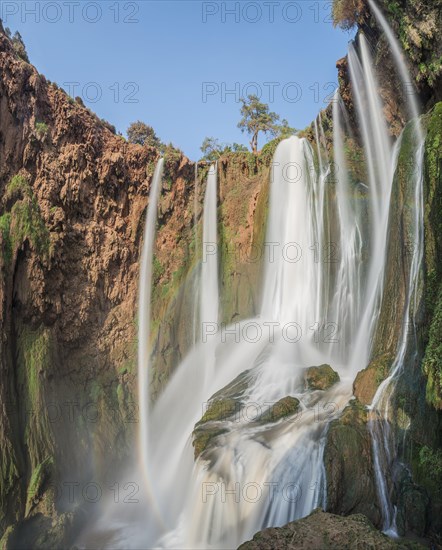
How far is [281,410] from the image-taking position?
29.0ft

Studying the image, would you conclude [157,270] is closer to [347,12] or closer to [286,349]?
[286,349]

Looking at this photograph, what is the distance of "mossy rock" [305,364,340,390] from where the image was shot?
31.5 feet

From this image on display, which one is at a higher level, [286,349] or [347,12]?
[347,12]

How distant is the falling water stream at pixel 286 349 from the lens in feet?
24.2

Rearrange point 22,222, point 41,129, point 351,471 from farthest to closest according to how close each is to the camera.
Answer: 1. point 41,129
2. point 22,222
3. point 351,471

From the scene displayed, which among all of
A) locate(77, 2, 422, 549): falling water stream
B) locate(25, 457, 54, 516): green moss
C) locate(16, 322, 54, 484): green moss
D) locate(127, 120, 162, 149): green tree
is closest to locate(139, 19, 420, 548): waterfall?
locate(77, 2, 422, 549): falling water stream

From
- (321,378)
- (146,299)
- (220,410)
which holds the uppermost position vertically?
(146,299)

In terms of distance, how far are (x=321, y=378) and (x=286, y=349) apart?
260cm

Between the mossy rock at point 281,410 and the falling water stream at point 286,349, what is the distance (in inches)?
6.2

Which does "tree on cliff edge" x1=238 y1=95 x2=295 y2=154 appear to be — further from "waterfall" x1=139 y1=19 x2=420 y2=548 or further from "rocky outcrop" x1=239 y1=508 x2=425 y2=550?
"rocky outcrop" x1=239 y1=508 x2=425 y2=550

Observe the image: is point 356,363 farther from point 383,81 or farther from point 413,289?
point 383,81

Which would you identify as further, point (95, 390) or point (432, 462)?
point (95, 390)

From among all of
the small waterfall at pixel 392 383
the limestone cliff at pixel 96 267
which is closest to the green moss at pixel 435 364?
the limestone cliff at pixel 96 267

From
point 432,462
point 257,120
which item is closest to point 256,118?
point 257,120
